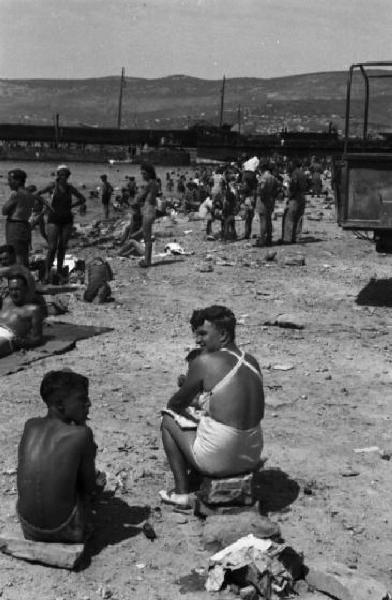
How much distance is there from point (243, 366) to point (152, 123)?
525 ft

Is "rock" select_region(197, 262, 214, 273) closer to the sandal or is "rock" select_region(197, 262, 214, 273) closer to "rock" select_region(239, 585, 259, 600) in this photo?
the sandal

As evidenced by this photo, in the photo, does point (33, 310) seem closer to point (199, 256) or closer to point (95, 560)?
point (95, 560)

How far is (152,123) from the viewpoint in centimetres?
16162

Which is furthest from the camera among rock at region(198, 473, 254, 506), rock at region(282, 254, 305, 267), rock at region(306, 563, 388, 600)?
rock at region(282, 254, 305, 267)

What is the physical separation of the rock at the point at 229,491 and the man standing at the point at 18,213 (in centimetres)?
684

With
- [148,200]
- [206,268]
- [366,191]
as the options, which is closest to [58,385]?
[366,191]

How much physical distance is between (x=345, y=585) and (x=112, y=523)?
1.47 metres

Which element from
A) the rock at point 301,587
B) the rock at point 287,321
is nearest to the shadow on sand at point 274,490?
the rock at point 301,587

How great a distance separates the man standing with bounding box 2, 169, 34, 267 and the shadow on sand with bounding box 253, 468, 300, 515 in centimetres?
631

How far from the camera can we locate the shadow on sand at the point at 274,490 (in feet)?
18.0

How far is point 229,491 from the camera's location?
16.8ft

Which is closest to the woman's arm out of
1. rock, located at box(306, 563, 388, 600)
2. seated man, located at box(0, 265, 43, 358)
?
rock, located at box(306, 563, 388, 600)

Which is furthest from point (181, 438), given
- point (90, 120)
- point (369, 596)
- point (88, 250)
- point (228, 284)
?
point (90, 120)

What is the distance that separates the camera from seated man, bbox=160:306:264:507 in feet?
16.4
